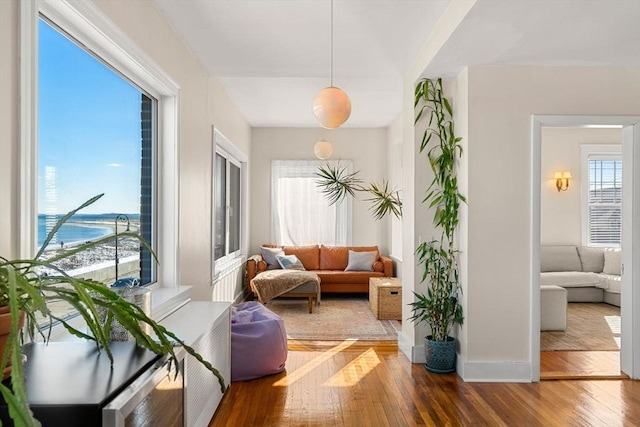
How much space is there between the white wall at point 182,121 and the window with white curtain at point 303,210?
2143 mm

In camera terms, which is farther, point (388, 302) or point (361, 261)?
point (361, 261)

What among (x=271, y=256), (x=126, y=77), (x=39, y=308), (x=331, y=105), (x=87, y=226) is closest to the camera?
(x=39, y=308)

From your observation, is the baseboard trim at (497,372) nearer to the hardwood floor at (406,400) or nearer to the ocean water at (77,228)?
the hardwood floor at (406,400)

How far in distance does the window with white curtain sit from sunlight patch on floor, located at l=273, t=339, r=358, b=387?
344 centimetres

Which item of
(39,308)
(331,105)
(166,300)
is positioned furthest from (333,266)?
(39,308)

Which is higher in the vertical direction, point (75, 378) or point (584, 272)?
point (75, 378)

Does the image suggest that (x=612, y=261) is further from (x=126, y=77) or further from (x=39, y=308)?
(x=39, y=308)

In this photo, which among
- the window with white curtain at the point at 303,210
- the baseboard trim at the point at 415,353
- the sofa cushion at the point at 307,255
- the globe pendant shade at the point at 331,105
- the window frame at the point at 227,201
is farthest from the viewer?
the window with white curtain at the point at 303,210

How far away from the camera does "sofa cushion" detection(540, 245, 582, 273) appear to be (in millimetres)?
6723

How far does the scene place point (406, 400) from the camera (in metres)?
3.17

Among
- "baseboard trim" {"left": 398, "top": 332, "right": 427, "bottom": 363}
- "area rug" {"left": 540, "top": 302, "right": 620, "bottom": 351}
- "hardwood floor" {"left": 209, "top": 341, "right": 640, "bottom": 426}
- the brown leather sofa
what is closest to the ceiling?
"baseboard trim" {"left": 398, "top": 332, "right": 427, "bottom": 363}

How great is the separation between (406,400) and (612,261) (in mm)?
5009

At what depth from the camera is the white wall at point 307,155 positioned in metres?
7.99

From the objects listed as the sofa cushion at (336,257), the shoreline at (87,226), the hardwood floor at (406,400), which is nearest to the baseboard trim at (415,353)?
the hardwood floor at (406,400)
